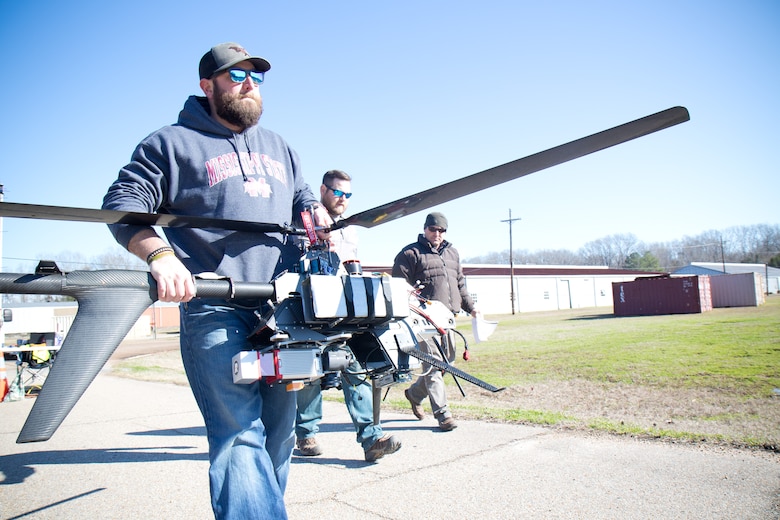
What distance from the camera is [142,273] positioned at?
1.96 meters

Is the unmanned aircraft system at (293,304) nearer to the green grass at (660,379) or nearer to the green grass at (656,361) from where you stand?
the green grass at (660,379)

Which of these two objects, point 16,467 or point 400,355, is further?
point 16,467

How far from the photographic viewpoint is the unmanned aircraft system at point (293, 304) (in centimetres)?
178

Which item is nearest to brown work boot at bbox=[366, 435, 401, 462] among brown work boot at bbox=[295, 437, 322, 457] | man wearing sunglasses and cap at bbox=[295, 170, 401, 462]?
man wearing sunglasses and cap at bbox=[295, 170, 401, 462]

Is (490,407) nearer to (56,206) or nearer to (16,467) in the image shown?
(16,467)

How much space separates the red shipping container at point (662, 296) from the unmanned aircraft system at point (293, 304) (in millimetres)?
33791

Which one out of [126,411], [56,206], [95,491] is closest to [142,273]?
[56,206]

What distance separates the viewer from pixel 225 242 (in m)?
2.41

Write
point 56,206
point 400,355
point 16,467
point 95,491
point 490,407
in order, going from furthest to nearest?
1. point 490,407
2. point 16,467
3. point 95,491
4. point 400,355
5. point 56,206

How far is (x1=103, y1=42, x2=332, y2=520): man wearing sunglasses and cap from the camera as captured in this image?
202cm

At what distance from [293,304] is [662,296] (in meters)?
35.3

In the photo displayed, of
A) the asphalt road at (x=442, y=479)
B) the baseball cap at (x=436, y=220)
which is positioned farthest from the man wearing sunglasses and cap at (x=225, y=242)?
the baseball cap at (x=436, y=220)

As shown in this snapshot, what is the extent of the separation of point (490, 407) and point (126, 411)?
16.3 ft

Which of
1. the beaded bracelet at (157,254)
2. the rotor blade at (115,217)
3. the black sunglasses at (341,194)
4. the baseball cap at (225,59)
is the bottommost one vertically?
the beaded bracelet at (157,254)
